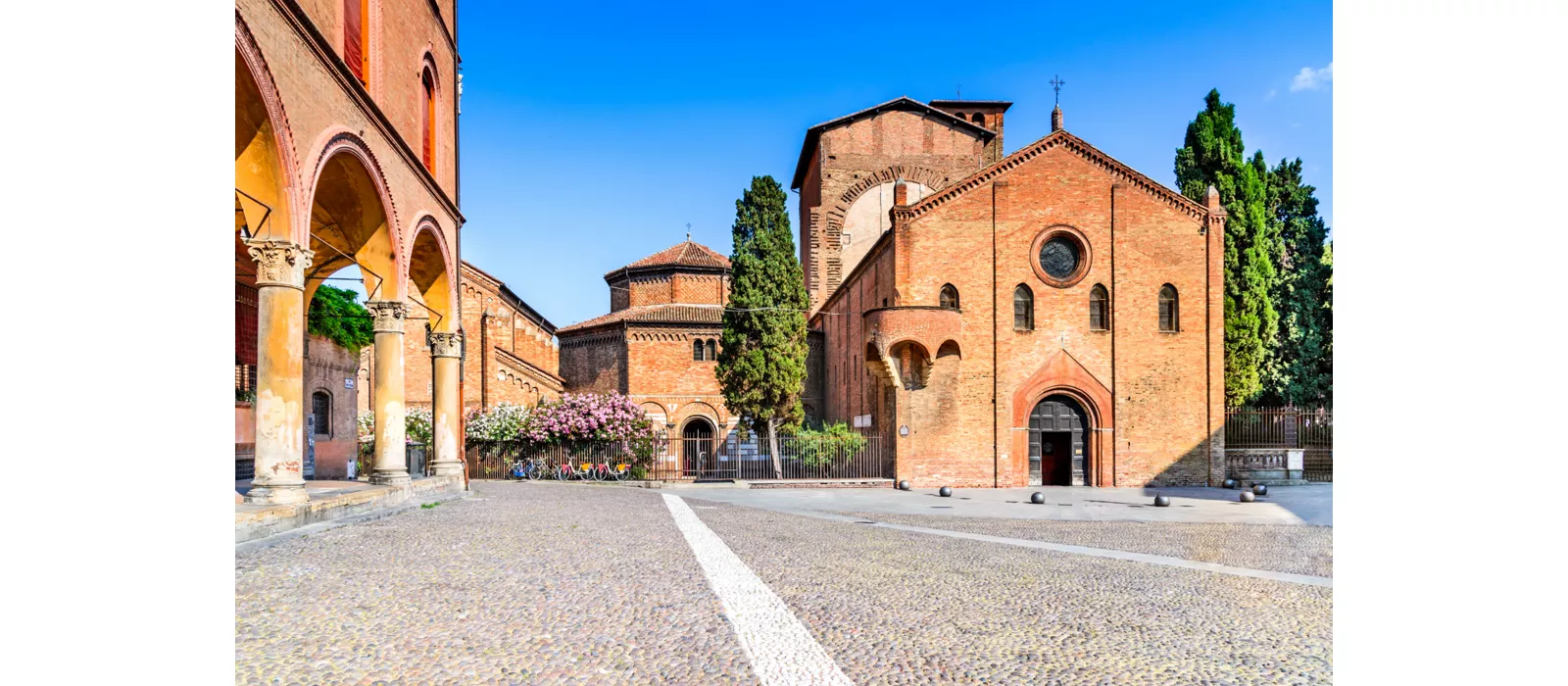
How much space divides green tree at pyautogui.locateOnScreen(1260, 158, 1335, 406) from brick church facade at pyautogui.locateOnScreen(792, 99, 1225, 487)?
3.72 metres

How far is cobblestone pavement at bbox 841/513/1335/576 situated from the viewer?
878cm

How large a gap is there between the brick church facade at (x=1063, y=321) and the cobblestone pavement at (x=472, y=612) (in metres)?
14.1

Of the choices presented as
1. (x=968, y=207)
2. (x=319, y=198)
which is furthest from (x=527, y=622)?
(x=968, y=207)

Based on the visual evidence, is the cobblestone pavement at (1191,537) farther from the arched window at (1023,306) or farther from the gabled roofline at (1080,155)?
the gabled roofline at (1080,155)

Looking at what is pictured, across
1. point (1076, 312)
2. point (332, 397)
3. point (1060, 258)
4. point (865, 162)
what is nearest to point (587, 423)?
point (332, 397)

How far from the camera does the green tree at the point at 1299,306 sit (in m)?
23.9

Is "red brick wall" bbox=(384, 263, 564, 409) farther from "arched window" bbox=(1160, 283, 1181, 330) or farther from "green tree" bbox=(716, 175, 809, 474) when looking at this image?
"arched window" bbox=(1160, 283, 1181, 330)

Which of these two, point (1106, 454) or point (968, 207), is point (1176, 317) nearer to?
point (1106, 454)

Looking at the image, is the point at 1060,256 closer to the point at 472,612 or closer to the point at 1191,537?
the point at 1191,537

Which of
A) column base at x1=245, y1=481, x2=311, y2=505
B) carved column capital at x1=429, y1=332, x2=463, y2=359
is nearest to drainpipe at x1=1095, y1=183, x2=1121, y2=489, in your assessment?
carved column capital at x1=429, y1=332, x2=463, y2=359

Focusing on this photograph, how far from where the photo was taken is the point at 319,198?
1082 centimetres

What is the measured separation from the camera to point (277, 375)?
7469 mm
